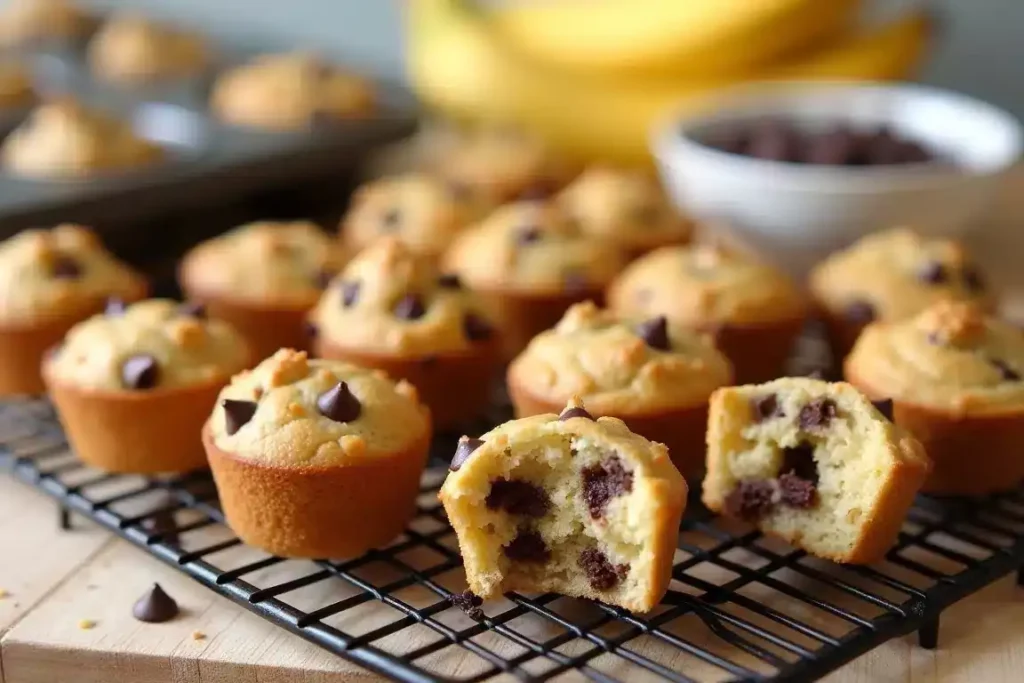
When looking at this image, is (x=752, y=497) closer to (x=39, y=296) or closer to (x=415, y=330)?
(x=415, y=330)

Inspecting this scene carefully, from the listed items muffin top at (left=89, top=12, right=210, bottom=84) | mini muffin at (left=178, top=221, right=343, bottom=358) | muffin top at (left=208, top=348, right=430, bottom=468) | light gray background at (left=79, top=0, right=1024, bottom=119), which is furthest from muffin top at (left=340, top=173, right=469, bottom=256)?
light gray background at (left=79, top=0, right=1024, bottom=119)

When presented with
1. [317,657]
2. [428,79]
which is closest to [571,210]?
[428,79]

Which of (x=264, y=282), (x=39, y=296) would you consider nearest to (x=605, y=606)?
(x=264, y=282)

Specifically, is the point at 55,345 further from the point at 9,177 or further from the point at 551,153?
the point at 551,153

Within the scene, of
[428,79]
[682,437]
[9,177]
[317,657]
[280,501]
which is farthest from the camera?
[428,79]

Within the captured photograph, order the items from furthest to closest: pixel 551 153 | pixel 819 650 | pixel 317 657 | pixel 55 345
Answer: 1. pixel 551 153
2. pixel 55 345
3. pixel 317 657
4. pixel 819 650

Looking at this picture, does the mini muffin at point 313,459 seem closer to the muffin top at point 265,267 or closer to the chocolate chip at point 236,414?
the chocolate chip at point 236,414

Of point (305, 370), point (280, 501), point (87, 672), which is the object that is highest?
point (305, 370)
